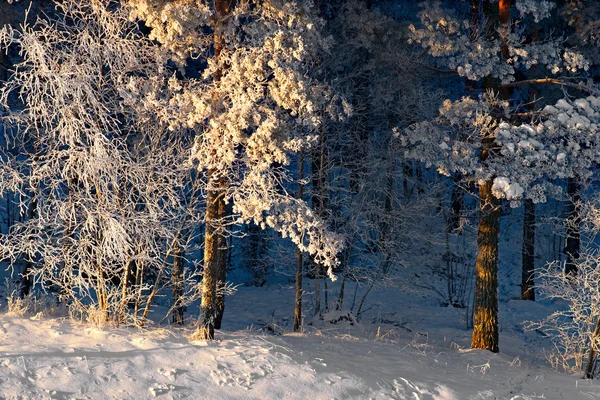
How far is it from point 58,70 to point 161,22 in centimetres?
170

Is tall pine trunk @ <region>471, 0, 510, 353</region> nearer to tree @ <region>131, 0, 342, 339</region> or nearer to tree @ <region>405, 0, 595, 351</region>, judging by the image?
tree @ <region>405, 0, 595, 351</region>

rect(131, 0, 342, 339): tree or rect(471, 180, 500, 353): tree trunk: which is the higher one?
rect(131, 0, 342, 339): tree

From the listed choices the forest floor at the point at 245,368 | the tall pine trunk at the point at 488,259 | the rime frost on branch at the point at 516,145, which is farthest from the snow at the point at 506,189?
the forest floor at the point at 245,368

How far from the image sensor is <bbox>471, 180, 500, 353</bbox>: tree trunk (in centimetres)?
1244

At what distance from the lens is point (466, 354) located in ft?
38.9

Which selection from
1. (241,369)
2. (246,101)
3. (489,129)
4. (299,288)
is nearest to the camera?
(241,369)

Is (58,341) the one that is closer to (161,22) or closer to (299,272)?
(161,22)

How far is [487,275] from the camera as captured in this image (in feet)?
41.0

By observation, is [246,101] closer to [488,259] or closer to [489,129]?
[489,129]

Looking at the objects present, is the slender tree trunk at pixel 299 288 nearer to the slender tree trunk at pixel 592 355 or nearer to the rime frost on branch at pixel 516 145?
→ the rime frost on branch at pixel 516 145

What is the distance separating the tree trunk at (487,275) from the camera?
12443mm

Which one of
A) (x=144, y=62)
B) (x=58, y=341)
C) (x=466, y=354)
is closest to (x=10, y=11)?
(x=144, y=62)

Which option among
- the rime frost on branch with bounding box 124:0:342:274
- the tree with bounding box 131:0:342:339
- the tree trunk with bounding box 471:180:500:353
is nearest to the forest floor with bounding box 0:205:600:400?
the tree trunk with bounding box 471:180:500:353

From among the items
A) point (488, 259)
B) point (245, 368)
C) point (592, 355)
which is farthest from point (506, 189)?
point (245, 368)
